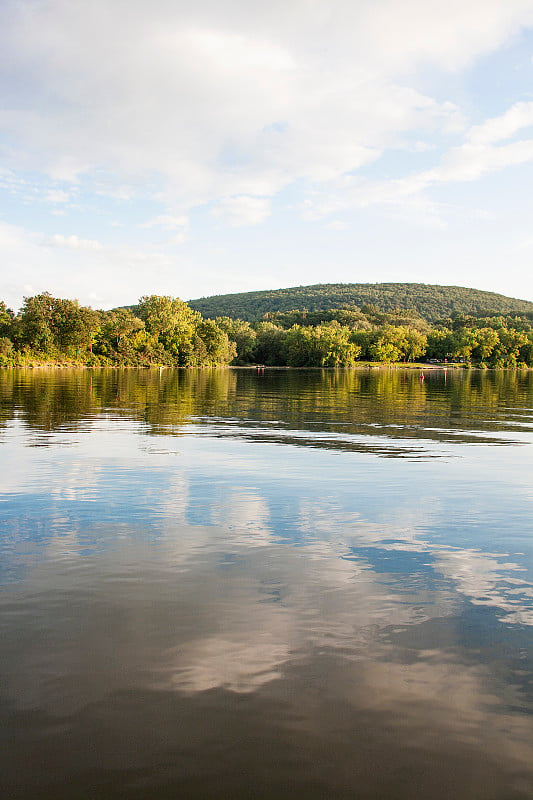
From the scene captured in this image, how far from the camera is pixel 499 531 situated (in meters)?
11.5

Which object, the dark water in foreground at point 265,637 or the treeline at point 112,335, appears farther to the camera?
the treeline at point 112,335

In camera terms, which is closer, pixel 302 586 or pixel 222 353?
pixel 302 586

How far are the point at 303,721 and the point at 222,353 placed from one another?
179m

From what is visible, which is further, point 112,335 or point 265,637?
point 112,335

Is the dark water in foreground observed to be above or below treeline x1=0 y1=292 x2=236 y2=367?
below

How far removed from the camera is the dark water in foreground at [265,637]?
4.68m

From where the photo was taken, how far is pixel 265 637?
6773mm

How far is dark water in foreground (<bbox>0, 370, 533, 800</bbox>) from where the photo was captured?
468 cm

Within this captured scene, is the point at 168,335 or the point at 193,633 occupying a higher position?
the point at 168,335

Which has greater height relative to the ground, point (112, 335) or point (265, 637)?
point (112, 335)

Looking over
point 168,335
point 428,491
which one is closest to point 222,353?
point 168,335

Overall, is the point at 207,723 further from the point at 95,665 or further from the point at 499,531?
the point at 499,531

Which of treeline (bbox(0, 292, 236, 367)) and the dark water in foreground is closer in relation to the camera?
the dark water in foreground

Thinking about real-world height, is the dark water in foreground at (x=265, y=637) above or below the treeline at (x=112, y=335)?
below
